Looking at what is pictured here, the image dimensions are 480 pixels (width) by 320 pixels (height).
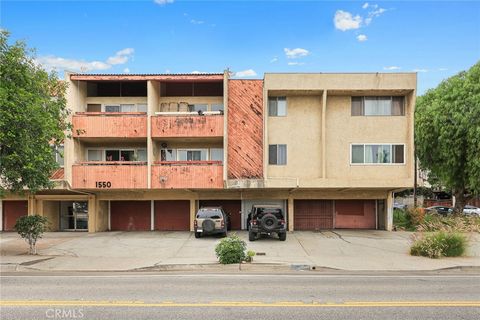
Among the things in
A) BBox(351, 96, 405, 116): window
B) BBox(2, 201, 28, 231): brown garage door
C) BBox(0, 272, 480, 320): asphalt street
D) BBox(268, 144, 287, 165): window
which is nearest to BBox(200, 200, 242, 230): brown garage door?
BBox(268, 144, 287, 165): window

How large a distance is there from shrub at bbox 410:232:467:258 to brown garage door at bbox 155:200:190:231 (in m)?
15.1

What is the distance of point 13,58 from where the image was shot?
1504 cm

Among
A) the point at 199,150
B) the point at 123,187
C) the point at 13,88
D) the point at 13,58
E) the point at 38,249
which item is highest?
the point at 13,58

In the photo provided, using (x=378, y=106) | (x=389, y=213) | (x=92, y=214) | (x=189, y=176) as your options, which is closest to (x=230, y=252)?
(x=189, y=176)

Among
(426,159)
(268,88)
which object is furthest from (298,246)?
(426,159)

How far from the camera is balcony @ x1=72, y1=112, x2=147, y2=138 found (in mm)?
23406

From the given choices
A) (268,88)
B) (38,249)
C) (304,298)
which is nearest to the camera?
(304,298)

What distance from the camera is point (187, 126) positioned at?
2336 centimetres

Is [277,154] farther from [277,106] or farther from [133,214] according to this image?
[133,214]

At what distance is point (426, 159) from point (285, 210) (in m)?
14.8

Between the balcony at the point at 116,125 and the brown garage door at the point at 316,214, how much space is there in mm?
11148

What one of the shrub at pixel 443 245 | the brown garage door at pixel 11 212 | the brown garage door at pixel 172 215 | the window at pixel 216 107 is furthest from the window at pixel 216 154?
the shrub at pixel 443 245

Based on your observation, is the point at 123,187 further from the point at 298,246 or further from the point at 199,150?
the point at 298,246

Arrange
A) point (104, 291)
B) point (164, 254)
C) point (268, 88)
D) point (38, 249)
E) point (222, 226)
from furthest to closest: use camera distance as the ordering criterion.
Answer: point (268, 88) < point (222, 226) < point (38, 249) < point (164, 254) < point (104, 291)
